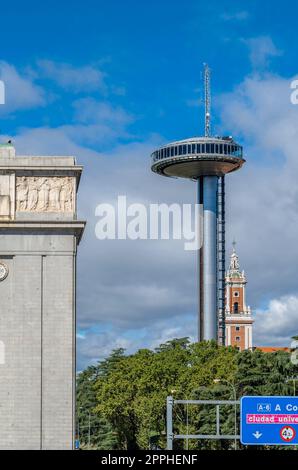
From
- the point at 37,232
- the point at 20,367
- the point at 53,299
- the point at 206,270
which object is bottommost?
the point at 20,367

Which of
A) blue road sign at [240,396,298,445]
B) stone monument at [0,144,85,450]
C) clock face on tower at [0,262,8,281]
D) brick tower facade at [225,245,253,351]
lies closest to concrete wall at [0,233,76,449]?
stone monument at [0,144,85,450]

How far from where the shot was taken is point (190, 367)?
92.4m

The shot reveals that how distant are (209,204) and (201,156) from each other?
22.8ft

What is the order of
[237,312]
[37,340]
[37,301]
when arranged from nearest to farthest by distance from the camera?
[37,340] → [37,301] → [237,312]

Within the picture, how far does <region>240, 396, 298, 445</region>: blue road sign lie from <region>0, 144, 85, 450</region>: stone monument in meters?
9.50

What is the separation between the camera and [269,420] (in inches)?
1700

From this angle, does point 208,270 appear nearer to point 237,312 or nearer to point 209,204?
point 209,204

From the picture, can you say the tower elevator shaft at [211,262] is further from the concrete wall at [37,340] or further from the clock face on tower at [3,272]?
the clock face on tower at [3,272]

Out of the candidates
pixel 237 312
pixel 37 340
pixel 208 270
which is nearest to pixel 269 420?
pixel 37 340

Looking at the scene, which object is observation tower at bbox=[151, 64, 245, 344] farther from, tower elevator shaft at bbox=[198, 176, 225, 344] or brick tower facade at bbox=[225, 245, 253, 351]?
brick tower facade at bbox=[225, 245, 253, 351]

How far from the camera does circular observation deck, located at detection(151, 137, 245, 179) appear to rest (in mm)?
141125

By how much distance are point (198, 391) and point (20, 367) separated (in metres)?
38.6
